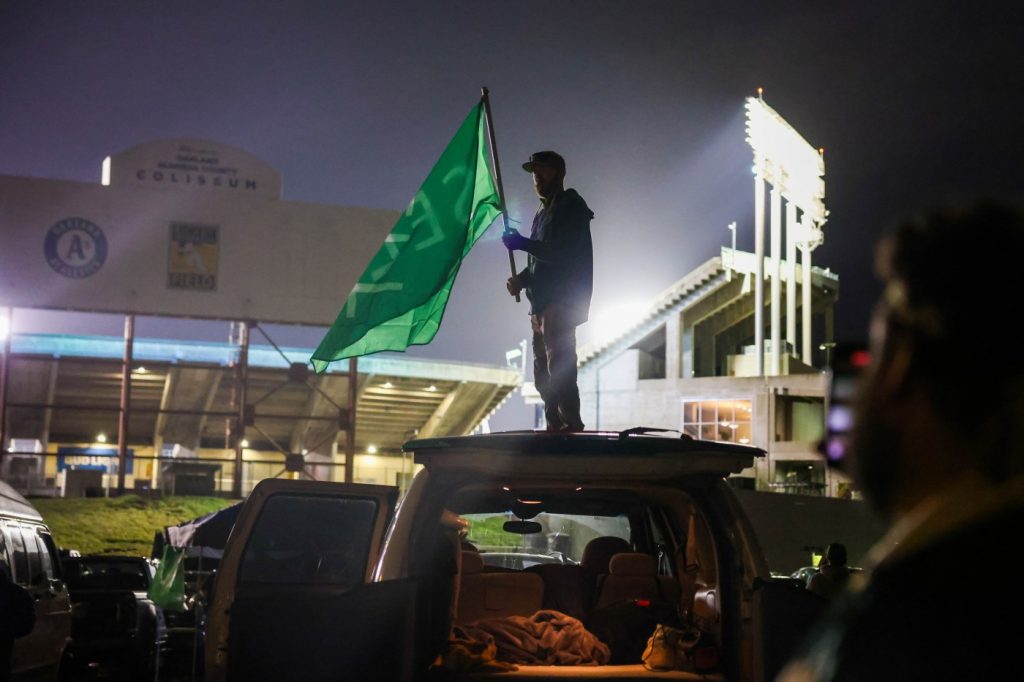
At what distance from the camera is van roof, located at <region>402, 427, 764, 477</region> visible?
6.03 m

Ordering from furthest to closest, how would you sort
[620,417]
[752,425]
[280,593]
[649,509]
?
[620,417] → [752,425] → [649,509] → [280,593]

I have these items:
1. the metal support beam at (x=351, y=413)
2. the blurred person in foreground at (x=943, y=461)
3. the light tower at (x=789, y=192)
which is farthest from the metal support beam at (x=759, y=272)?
the blurred person in foreground at (x=943, y=461)

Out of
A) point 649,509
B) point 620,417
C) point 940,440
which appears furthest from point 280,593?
point 620,417

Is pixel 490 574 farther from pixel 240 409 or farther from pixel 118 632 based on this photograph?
pixel 240 409

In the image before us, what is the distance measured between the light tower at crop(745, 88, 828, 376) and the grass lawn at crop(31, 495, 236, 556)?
30393 millimetres

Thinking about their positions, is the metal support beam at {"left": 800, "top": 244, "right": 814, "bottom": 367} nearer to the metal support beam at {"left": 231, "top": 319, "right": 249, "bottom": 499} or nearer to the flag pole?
the metal support beam at {"left": 231, "top": 319, "right": 249, "bottom": 499}

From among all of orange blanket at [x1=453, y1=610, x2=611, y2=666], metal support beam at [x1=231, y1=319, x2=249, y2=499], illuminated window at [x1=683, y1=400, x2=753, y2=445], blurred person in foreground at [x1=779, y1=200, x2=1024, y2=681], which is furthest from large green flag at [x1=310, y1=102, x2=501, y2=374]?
illuminated window at [x1=683, y1=400, x2=753, y2=445]

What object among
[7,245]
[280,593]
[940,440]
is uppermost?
[7,245]

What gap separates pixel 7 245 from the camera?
3512 centimetres

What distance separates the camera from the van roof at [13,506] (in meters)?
10.8

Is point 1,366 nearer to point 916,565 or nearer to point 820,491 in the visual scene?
point 820,491

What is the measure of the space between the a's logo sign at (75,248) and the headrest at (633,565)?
30.0 metres

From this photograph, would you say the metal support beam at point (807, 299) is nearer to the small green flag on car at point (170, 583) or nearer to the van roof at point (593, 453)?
the small green flag on car at point (170, 583)

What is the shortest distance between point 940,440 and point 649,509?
23.2 feet
